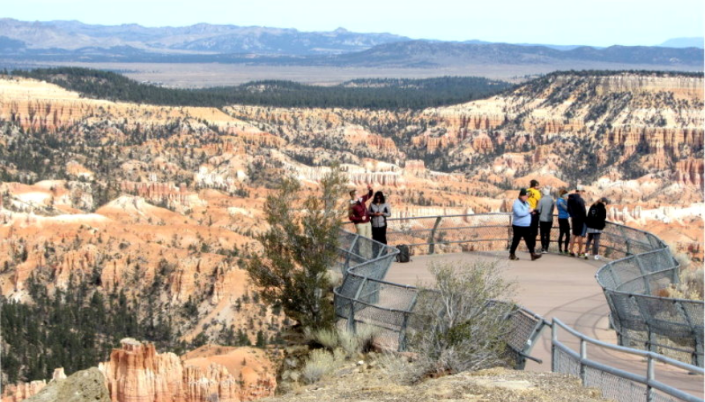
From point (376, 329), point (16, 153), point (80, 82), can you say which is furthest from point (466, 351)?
point (80, 82)

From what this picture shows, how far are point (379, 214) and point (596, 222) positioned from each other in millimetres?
3848

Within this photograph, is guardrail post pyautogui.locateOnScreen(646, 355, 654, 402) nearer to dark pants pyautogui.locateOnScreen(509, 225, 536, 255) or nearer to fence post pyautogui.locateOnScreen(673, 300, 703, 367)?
fence post pyautogui.locateOnScreen(673, 300, 703, 367)

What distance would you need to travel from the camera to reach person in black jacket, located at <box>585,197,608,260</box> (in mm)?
17938

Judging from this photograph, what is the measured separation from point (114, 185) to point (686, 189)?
2025 inches

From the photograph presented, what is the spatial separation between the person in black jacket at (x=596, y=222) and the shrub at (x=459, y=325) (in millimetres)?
6702

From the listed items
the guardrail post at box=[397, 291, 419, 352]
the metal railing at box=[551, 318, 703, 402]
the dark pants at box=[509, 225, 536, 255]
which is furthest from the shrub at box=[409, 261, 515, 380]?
the dark pants at box=[509, 225, 536, 255]

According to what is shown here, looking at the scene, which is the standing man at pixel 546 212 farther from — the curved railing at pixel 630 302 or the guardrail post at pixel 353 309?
the guardrail post at pixel 353 309

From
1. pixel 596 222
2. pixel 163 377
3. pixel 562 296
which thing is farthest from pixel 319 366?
pixel 163 377

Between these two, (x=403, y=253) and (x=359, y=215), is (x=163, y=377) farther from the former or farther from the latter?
(x=359, y=215)

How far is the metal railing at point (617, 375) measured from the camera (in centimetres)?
739

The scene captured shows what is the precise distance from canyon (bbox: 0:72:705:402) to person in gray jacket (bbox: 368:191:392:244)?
95.0 inches

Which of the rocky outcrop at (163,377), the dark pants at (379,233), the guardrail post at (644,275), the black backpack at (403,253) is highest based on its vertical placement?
the guardrail post at (644,275)

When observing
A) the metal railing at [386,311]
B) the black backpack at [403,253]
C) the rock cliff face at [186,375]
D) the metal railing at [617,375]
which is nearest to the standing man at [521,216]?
the black backpack at [403,253]

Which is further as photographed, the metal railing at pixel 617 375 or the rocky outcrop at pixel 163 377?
the rocky outcrop at pixel 163 377
